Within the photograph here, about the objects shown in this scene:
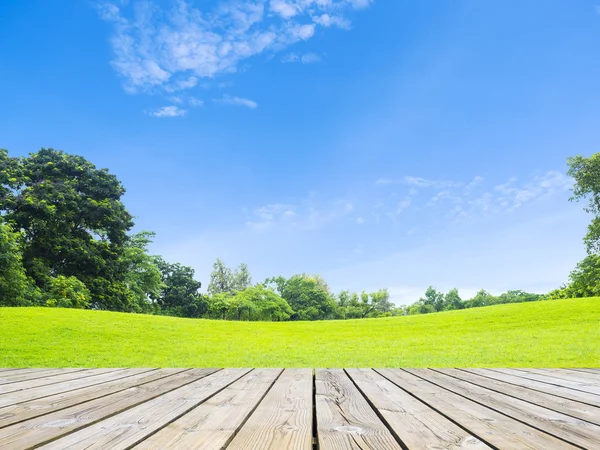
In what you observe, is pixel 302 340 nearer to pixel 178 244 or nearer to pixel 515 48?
pixel 178 244

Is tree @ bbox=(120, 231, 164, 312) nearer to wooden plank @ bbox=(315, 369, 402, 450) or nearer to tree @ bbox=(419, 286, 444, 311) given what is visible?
wooden plank @ bbox=(315, 369, 402, 450)

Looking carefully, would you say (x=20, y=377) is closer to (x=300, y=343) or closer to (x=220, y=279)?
(x=300, y=343)

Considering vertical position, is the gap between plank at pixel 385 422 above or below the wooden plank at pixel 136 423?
below

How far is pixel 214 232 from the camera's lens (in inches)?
1681

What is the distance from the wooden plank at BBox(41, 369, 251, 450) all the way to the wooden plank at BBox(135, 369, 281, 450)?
52 mm

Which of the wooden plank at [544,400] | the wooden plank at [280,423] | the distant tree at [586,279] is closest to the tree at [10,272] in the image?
the wooden plank at [280,423]

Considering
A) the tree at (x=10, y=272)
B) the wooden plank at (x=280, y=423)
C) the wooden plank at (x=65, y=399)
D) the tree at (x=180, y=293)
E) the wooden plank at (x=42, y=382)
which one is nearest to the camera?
the wooden plank at (x=280, y=423)

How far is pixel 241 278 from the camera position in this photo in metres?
54.9

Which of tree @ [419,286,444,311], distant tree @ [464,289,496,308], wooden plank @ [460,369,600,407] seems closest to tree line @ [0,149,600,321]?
distant tree @ [464,289,496,308]

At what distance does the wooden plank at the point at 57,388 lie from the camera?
88.1 inches

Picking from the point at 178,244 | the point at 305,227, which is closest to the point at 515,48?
the point at 305,227

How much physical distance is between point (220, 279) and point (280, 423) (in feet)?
178

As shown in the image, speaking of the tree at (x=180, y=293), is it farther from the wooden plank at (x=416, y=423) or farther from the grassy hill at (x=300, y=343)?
the wooden plank at (x=416, y=423)

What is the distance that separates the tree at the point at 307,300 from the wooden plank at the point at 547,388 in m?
42.5
